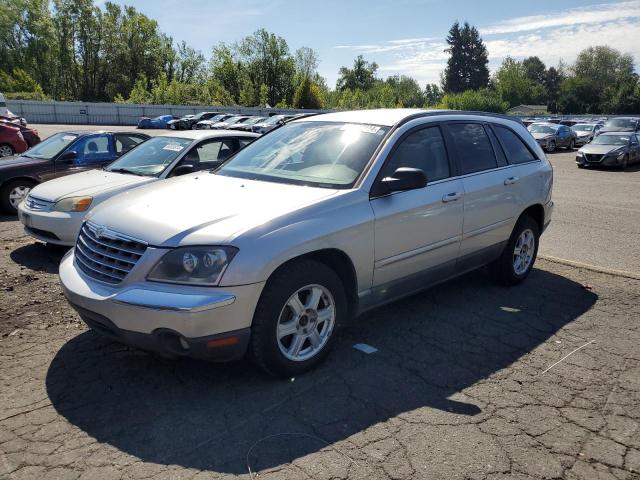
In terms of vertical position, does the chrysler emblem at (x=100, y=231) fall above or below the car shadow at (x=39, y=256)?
above

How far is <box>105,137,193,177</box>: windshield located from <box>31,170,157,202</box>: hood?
204mm

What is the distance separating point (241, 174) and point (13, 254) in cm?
413

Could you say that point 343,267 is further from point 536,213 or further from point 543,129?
point 543,129

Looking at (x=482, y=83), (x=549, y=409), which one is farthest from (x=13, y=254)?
(x=482, y=83)

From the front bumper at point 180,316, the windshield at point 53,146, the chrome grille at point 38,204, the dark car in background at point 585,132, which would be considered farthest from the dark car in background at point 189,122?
the front bumper at point 180,316

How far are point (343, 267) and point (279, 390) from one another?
38.5 inches

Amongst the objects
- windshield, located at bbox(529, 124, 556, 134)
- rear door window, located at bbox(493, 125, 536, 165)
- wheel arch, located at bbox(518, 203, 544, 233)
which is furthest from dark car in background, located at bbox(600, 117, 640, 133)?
rear door window, located at bbox(493, 125, 536, 165)

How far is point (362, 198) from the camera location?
3994mm

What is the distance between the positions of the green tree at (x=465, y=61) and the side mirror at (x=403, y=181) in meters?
117

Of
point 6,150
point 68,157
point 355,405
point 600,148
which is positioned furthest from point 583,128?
point 355,405

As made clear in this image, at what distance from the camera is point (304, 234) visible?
3.56 m

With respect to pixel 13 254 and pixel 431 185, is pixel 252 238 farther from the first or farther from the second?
pixel 13 254

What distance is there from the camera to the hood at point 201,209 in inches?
134

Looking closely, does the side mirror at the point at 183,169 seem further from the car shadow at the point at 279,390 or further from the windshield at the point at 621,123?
the windshield at the point at 621,123
